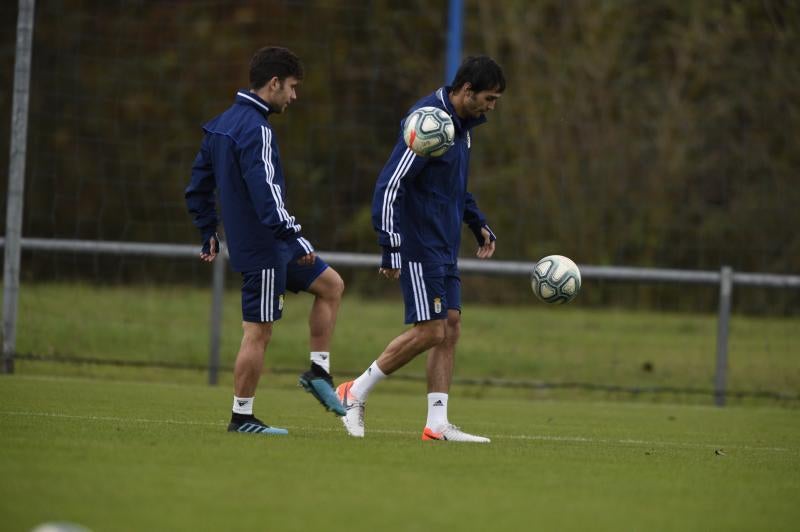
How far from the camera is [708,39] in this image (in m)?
19.7

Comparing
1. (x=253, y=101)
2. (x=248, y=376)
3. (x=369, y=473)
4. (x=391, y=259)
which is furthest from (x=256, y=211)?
(x=369, y=473)

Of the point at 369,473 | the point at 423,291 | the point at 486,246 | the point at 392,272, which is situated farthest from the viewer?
the point at 486,246

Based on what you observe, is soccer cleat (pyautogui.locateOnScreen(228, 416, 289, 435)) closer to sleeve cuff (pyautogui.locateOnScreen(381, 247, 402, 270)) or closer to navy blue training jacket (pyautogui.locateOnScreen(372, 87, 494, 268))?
sleeve cuff (pyautogui.locateOnScreen(381, 247, 402, 270))

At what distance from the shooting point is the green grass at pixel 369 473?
16.4ft

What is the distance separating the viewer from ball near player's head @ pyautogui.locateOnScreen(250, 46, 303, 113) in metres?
7.79

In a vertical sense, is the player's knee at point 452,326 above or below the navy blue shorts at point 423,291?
below

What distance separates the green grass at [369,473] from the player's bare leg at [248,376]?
0.20 metres

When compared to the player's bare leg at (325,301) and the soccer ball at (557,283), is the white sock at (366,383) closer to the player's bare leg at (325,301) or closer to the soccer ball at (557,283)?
the player's bare leg at (325,301)

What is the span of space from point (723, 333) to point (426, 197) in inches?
233

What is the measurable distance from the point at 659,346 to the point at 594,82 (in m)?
5.69

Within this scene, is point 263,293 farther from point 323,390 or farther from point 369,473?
point 369,473

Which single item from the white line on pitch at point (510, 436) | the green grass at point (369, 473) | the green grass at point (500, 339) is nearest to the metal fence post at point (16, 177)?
the green grass at point (500, 339)

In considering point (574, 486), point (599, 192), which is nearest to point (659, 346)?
point (599, 192)

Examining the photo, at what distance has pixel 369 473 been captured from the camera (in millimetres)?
6137
